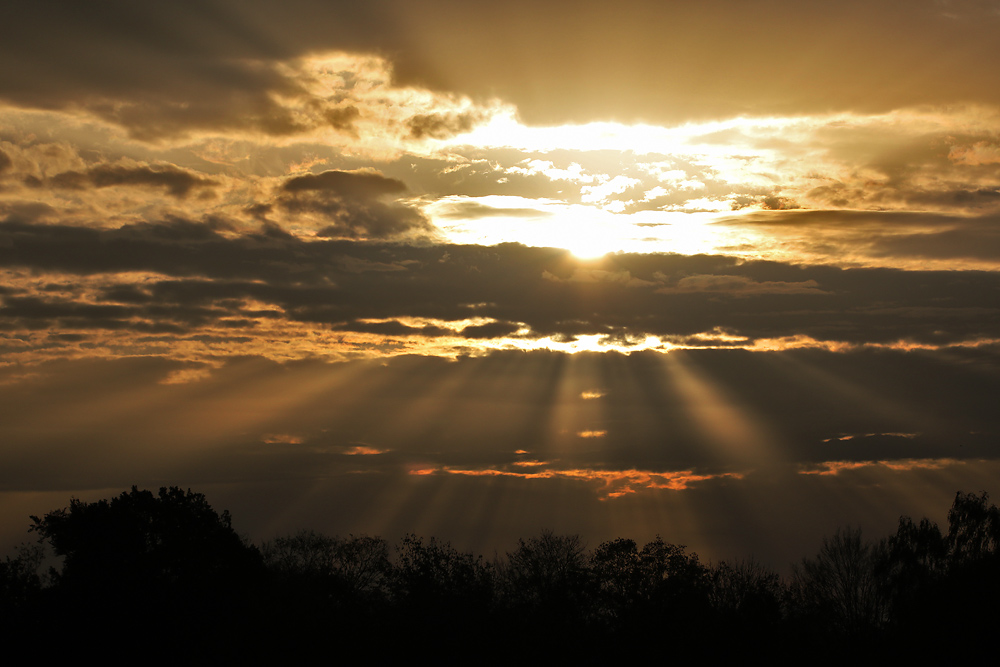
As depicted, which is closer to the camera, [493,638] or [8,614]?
[8,614]

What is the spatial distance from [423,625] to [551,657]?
37.1 ft

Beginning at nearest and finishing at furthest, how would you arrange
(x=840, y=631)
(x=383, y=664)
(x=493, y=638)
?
1. (x=383, y=664)
2. (x=493, y=638)
3. (x=840, y=631)

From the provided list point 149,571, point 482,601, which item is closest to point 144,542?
point 149,571

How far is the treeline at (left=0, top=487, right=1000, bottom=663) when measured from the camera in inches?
2076

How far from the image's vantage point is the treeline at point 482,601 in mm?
52719

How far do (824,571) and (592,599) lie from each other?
2359 centimetres

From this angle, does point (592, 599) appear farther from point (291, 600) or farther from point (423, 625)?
point (291, 600)

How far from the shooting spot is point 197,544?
5862 cm

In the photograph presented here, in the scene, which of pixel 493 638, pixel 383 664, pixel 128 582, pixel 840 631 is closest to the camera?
pixel 128 582

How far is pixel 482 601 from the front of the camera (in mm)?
67938

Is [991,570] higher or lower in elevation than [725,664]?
higher

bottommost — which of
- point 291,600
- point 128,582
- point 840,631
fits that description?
point 840,631

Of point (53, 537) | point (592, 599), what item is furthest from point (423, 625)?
point (53, 537)

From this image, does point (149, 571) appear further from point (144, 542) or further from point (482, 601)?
point (482, 601)
